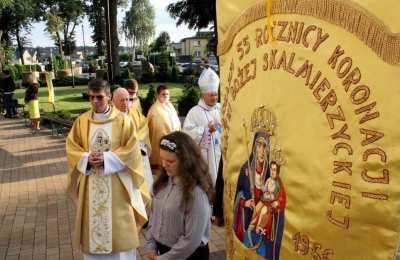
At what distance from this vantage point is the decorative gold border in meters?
1.25

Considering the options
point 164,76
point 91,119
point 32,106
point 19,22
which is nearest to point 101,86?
point 91,119

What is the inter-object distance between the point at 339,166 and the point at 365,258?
28 centimetres

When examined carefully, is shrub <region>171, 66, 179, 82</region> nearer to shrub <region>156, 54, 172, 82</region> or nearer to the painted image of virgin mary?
shrub <region>156, 54, 172, 82</region>

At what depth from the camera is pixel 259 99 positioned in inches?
74.1

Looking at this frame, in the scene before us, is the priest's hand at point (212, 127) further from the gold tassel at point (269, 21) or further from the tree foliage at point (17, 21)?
the tree foliage at point (17, 21)

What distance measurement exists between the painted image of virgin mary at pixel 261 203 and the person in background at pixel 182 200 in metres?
0.48

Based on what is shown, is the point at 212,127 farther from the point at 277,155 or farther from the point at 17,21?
the point at 17,21

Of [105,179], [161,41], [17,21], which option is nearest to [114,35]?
[105,179]

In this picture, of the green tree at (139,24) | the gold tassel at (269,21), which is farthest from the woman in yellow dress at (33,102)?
the green tree at (139,24)

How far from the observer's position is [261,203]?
193 centimetres

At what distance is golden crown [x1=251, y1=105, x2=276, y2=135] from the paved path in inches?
121

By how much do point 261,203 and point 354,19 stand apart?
2.87 ft

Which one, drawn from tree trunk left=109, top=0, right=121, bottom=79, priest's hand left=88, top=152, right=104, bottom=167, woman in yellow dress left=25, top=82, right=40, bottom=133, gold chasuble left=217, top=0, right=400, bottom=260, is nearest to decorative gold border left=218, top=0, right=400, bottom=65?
gold chasuble left=217, top=0, right=400, bottom=260

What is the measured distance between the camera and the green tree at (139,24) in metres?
80.6
